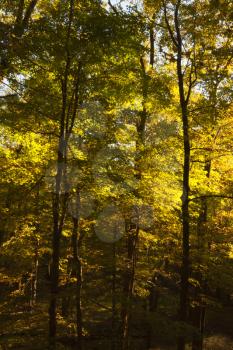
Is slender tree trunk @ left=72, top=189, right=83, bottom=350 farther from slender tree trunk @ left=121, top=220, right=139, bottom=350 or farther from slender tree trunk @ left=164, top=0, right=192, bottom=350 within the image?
slender tree trunk @ left=164, top=0, right=192, bottom=350

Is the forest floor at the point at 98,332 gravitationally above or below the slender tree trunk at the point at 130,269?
below

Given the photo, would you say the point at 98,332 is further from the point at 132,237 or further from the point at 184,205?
the point at 184,205

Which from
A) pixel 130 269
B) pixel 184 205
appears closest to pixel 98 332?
pixel 130 269

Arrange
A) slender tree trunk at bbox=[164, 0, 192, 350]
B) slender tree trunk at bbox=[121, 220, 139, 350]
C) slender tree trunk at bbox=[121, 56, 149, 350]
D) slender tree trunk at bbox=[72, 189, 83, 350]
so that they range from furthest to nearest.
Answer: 1. slender tree trunk at bbox=[121, 220, 139, 350]
2. slender tree trunk at bbox=[121, 56, 149, 350]
3. slender tree trunk at bbox=[72, 189, 83, 350]
4. slender tree trunk at bbox=[164, 0, 192, 350]

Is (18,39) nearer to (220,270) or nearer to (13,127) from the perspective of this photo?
(13,127)

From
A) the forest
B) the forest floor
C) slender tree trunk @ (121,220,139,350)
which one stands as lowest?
the forest floor

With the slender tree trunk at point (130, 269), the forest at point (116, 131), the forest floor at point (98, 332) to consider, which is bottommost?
the forest floor at point (98, 332)

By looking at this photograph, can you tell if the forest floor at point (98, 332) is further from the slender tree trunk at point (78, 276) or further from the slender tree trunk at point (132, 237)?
the slender tree trunk at point (132, 237)

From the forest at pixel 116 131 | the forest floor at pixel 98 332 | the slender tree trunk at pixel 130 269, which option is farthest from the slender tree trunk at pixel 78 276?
the slender tree trunk at pixel 130 269

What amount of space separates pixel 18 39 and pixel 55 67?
1166mm

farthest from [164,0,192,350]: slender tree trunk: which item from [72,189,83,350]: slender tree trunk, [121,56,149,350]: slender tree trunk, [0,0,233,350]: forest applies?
[72,189,83,350]: slender tree trunk

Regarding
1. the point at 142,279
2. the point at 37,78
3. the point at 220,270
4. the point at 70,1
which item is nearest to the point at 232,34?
the point at 70,1

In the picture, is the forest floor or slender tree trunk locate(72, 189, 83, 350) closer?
slender tree trunk locate(72, 189, 83, 350)

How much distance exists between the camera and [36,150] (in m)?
12.8
